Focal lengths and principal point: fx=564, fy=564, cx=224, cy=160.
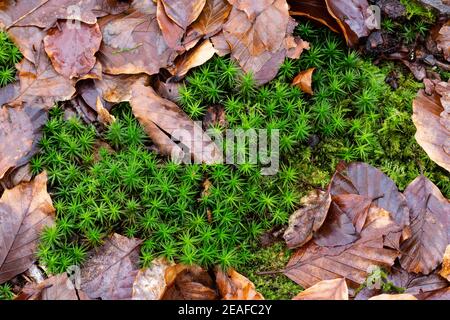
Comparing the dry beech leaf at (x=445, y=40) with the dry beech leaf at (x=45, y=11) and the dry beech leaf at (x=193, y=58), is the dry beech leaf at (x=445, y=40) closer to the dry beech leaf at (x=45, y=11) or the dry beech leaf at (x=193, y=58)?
the dry beech leaf at (x=193, y=58)

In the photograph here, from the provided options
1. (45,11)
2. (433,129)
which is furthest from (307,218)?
(45,11)

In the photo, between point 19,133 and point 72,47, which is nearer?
point 19,133

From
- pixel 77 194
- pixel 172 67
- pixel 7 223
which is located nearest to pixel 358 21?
pixel 172 67

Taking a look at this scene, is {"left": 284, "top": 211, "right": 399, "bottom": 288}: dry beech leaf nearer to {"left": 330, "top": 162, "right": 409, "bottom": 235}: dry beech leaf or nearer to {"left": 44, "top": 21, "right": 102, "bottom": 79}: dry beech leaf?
{"left": 330, "top": 162, "right": 409, "bottom": 235}: dry beech leaf

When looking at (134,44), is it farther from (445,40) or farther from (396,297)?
(396,297)

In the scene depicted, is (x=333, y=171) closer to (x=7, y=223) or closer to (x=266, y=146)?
(x=266, y=146)

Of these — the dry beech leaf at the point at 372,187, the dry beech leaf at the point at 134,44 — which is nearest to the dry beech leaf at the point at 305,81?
the dry beech leaf at the point at 372,187
